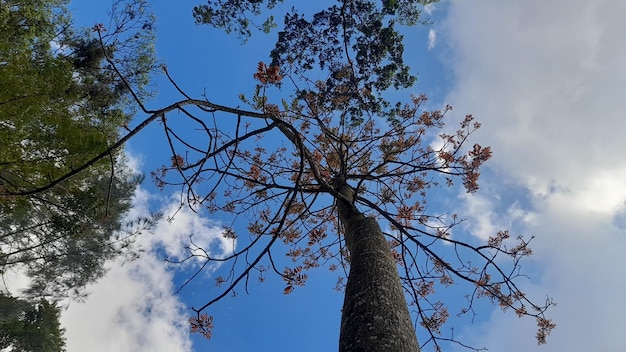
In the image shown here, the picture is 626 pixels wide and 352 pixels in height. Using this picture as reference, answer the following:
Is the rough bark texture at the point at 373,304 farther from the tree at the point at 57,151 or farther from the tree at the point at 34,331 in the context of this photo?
the tree at the point at 34,331

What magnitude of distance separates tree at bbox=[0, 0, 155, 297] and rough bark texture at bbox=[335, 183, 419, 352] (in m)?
1.56

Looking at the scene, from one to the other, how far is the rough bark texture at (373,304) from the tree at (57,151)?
5.12 feet

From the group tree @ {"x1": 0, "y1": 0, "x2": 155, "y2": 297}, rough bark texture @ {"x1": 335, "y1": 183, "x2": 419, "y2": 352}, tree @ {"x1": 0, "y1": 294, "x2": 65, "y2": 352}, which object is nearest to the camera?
rough bark texture @ {"x1": 335, "y1": 183, "x2": 419, "y2": 352}

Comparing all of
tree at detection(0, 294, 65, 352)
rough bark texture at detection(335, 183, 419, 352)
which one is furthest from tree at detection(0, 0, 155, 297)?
tree at detection(0, 294, 65, 352)

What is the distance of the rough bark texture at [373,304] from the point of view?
1920mm

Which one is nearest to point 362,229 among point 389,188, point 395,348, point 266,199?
point 395,348

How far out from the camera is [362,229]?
3254mm

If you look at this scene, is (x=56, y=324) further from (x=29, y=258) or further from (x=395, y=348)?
(x=395, y=348)

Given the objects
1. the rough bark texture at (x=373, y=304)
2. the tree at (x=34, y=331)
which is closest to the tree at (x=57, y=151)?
the rough bark texture at (x=373, y=304)

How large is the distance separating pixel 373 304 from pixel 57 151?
→ 5.25 metres

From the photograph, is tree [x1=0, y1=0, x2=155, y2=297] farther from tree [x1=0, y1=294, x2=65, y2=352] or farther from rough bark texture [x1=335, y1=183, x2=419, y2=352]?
tree [x1=0, y1=294, x2=65, y2=352]

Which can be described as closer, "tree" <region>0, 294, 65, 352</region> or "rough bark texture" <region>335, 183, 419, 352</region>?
"rough bark texture" <region>335, 183, 419, 352</region>

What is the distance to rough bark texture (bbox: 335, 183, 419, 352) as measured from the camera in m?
1.92

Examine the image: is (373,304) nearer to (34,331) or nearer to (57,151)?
(57,151)
